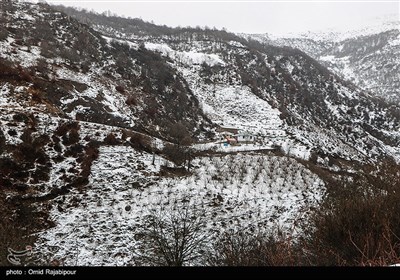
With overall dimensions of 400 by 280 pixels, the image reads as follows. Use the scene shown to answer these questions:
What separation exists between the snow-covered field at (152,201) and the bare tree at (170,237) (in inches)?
18.9

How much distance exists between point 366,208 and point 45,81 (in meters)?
34.7

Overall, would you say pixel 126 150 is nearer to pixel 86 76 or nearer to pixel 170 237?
pixel 170 237

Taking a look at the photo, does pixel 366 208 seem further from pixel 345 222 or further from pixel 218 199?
pixel 218 199

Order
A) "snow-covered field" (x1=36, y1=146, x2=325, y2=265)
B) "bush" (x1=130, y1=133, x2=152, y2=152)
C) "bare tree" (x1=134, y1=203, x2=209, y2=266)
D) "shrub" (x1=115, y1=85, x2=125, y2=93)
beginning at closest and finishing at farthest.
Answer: "bare tree" (x1=134, y1=203, x2=209, y2=266), "snow-covered field" (x1=36, y1=146, x2=325, y2=265), "bush" (x1=130, y1=133, x2=152, y2=152), "shrub" (x1=115, y1=85, x2=125, y2=93)

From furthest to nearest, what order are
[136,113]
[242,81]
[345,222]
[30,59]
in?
[242,81] < [136,113] < [30,59] < [345,222]

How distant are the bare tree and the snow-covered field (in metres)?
0.48

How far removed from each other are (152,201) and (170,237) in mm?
3708

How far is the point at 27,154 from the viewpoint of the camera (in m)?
17.3

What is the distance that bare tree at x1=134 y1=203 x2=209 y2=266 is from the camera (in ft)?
38.9

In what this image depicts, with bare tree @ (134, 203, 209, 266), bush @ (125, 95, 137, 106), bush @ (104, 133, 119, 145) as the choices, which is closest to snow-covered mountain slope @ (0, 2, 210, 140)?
bush @ (125, 95, 137, 106)

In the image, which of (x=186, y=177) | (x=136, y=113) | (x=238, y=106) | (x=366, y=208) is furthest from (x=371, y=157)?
(x=366, y=208)

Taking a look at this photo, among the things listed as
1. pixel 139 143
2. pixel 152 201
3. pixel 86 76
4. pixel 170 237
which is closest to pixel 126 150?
pixel 139 143

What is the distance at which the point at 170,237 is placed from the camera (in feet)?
46.4

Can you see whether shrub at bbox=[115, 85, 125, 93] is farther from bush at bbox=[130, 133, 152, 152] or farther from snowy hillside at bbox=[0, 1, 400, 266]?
bush at bbox=[130, 133, 152, 152]
